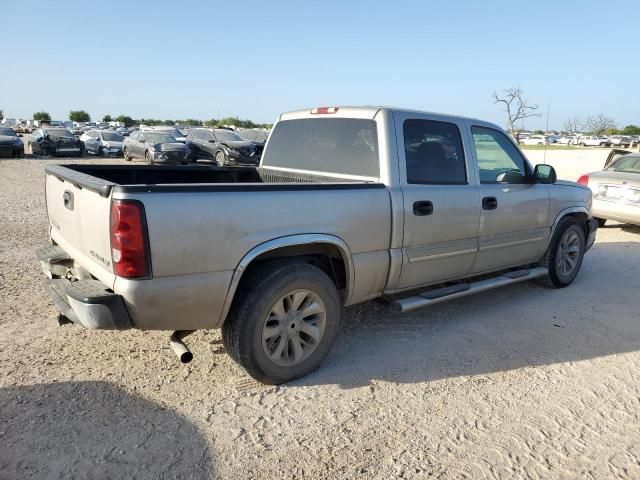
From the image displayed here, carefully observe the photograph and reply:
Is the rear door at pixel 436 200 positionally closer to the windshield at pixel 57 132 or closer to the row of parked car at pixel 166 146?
the row of parked car at pixel 166 146

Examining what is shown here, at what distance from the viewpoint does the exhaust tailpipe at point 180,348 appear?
3.14 metres

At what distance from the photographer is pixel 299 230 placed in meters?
3.32

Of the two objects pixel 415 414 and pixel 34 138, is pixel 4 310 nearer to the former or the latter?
pixel 415 414

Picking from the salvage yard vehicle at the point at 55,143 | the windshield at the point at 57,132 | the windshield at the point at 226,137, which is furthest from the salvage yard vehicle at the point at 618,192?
the windshield at the point at 57,132

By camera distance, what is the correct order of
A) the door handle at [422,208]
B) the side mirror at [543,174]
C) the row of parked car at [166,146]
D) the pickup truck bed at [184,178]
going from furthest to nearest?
the row of parked car at [166,146]
the side mirror at [543,174]
the door handle at [422,208]
the pickup truck bed at [184,178]

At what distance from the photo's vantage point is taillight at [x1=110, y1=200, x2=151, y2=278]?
2.73 metres

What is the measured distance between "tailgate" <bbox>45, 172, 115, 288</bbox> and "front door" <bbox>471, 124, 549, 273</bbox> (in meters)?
3.17

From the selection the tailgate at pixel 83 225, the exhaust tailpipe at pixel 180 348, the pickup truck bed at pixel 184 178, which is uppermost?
the pickup truck bed at pixel 184 178

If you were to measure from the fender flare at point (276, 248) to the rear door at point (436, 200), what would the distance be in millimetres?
590

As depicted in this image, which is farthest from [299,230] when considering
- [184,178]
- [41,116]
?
[41,116]

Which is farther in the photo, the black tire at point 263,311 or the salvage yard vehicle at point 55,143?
the salvage yard vehicle at point 55,143

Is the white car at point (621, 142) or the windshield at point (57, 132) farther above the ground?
the white car at point (621, 142)

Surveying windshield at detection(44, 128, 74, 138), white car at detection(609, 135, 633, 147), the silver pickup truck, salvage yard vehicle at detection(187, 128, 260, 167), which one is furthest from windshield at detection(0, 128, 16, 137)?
white car at detection(609, 135, 633, 147)

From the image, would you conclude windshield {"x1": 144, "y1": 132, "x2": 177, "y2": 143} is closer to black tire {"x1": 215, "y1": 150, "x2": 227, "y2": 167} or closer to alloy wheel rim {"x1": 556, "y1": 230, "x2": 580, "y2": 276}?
black tire {"x1": 215, "y1": 150, "x2": 227, "y2": 167}
